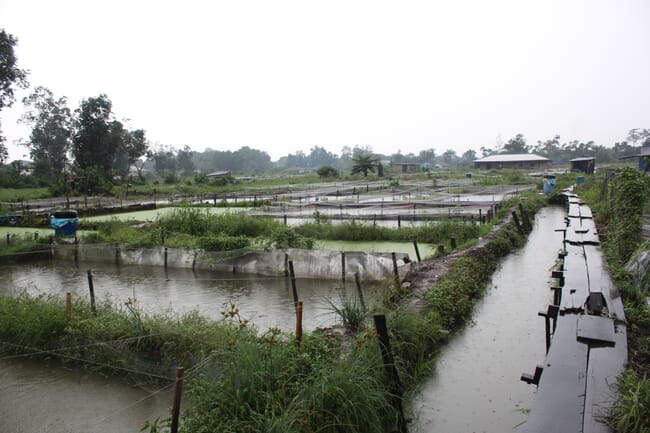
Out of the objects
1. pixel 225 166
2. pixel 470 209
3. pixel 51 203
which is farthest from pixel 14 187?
pixel 225 166

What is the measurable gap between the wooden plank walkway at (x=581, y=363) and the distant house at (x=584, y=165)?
41.2 metres

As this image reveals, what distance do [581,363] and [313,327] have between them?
15.2 ft

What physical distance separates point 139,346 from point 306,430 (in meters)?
3.13

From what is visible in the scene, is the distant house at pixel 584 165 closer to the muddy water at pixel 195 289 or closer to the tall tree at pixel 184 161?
the muddy water at pixel 195 289

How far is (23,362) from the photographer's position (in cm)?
625

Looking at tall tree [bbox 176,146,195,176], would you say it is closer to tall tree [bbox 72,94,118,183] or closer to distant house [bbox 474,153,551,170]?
tall tree [bbox 72,94,118,183]

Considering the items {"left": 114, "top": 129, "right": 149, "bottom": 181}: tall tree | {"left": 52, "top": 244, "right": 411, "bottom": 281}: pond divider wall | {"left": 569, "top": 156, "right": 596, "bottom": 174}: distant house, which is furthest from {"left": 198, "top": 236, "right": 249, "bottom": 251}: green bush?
{"left": 114, "top": 129, "right": 149, "bottom": 181}: tall tree

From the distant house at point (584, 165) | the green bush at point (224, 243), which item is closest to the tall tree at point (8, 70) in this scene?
the green bush at point (224, 243)

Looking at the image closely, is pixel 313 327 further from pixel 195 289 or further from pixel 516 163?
pixel 516 163

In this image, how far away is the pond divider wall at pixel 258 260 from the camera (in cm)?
943

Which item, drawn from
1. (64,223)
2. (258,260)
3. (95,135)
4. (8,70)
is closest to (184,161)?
(95,135)

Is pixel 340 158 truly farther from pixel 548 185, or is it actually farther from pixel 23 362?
pixel 23 362

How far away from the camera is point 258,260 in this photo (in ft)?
34.8

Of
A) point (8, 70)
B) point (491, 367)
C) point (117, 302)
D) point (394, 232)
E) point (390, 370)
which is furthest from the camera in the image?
point (8, 70)
